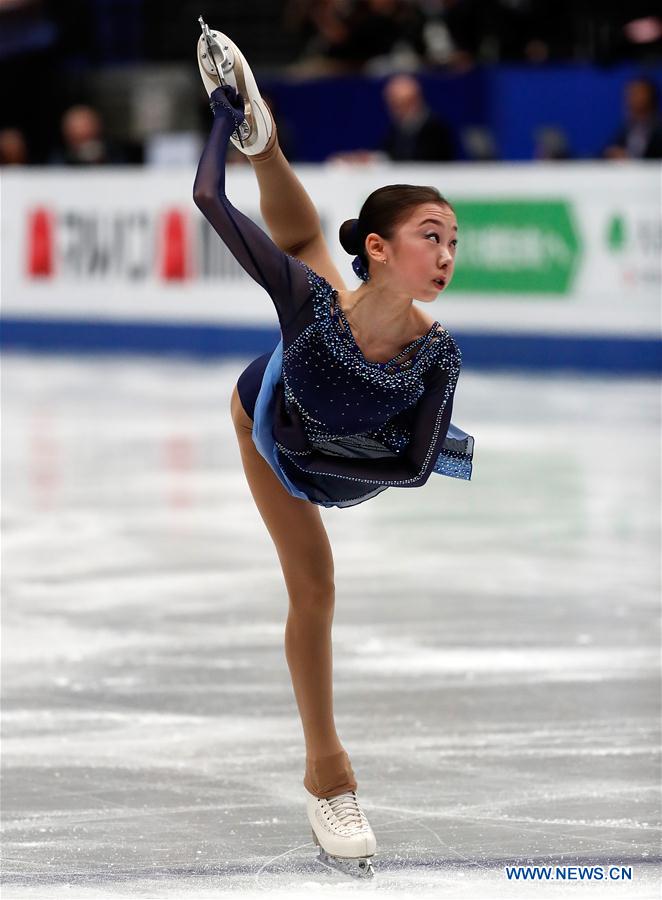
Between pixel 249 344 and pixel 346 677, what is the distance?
863 centimetres

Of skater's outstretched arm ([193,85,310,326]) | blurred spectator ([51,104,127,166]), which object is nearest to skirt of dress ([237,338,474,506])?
skater's outstretched arm ([193,85,310,326])

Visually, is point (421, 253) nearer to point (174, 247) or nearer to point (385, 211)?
point (385, 211)

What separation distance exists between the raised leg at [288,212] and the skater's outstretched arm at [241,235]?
0.62 feet

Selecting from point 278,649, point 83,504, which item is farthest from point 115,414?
point 278,649

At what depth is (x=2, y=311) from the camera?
1438 cm

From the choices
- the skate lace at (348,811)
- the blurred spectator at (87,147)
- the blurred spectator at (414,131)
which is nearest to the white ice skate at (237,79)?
the skate lace at (348,811)

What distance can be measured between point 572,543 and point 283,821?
314cm

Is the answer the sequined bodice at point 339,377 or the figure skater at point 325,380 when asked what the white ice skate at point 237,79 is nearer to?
the figure skater at point 325,380

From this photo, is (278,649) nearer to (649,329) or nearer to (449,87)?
(649,329)

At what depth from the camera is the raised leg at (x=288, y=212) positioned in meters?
3.48

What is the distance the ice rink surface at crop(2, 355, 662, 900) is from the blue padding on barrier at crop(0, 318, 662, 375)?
322 centimetres

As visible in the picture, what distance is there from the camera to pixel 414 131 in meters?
13.3

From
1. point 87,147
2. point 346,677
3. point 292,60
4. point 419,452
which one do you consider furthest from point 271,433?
point 292,60

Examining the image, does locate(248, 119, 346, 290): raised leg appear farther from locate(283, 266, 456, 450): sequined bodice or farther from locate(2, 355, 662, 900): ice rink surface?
locate(2, 355, 662, 900): ice rink surface
